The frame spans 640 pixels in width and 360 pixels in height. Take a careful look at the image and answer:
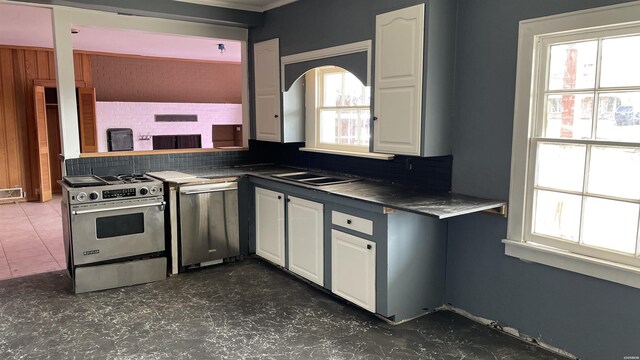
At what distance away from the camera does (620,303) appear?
7.95ft

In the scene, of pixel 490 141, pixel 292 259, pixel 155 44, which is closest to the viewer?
pixel 490 141

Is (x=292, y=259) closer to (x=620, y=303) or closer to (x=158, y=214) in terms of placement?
(x=158, y=214)

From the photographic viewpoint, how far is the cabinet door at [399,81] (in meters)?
3.04

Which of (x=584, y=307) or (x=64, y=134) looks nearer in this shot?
(x=584, y=307)

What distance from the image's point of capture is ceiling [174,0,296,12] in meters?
4.37

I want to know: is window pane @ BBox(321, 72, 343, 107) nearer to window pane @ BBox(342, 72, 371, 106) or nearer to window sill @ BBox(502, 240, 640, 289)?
window pane @ BBox(342, 72, 371, 106)

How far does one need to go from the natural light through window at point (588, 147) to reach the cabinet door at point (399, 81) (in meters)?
0.72

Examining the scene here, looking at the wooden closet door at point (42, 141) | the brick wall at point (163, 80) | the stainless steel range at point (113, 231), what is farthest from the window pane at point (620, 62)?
the brick wall at point (163, 80)

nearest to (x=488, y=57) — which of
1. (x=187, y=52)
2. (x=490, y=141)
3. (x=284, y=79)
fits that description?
(x=490, y=141)

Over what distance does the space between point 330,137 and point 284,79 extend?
0.68m

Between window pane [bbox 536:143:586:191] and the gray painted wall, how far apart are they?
0.20 metres

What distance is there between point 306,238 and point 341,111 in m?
1.20

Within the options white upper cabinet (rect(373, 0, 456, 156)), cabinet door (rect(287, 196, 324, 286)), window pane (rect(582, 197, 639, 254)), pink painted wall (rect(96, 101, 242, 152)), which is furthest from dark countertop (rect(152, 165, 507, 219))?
pink painted wall (rect(96, 101, 242, 152))

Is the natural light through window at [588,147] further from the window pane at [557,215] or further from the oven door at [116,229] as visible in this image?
the oven door at [116,229]
